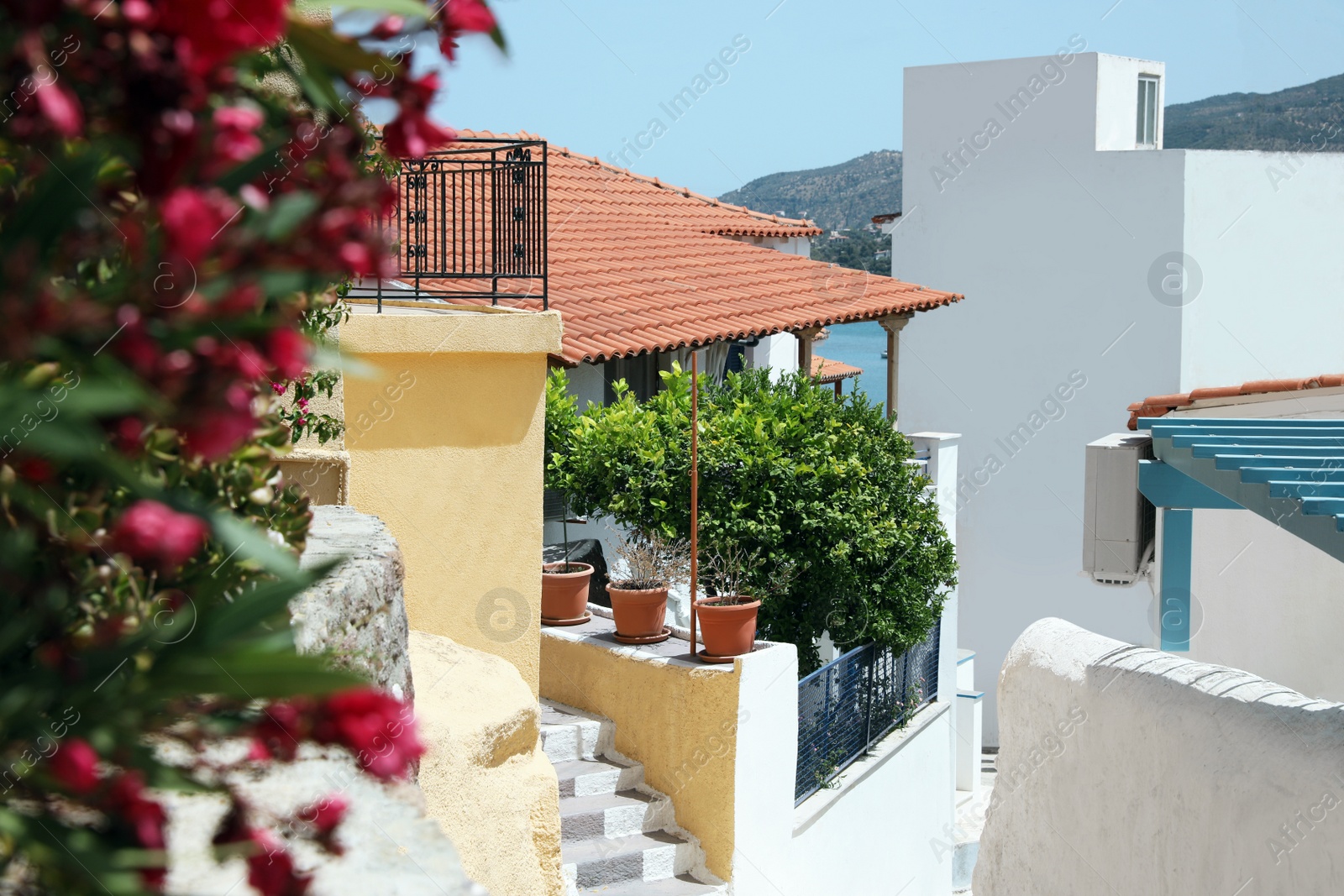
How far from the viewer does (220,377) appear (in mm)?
1170

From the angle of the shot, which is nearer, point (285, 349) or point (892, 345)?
point (285, 349)

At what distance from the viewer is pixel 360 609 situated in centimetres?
348

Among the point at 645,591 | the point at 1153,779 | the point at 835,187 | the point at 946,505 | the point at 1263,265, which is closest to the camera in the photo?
the point at 1153,779

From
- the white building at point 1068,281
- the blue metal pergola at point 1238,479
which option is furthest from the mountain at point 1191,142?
the blue metal pergola at point 1238,479

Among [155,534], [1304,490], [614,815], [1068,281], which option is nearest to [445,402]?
[614,815]

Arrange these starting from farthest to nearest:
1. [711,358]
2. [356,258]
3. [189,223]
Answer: [711,358]
[356,258]
[189,223]

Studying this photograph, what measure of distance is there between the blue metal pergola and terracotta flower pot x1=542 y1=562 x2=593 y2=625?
14.6ft

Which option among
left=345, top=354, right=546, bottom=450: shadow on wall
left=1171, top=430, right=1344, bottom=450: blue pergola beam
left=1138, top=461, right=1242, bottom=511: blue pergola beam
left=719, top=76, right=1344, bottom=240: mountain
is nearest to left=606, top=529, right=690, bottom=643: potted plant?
left=345, top=354, right=546, bottom=450: shadow on wall

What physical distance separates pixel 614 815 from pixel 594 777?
0.35 metres

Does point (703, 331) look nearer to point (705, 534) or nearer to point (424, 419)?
point (705, 534)

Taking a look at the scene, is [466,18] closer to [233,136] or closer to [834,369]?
[233,136]

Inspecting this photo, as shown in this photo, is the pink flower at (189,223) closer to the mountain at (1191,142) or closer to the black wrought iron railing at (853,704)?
the black wrought iron railing at (853,704)

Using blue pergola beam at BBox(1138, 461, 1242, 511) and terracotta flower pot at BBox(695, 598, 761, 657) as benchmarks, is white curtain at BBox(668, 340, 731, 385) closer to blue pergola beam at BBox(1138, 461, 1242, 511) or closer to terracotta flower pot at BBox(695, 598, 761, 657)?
terracotta flower pot at BBox(695, 598, 761, 657)

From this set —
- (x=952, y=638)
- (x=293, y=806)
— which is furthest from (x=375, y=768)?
(x=952, y=638)
